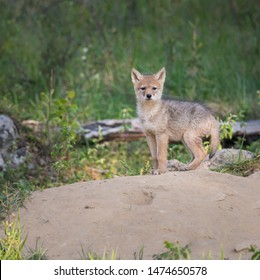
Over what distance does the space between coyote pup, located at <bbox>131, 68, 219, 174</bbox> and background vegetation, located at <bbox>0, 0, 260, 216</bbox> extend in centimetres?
138

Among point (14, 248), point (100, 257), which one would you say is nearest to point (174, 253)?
point (100, 257)

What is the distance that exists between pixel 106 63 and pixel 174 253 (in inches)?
301

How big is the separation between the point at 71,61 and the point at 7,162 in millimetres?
3841

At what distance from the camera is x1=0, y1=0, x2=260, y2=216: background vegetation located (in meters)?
10.8

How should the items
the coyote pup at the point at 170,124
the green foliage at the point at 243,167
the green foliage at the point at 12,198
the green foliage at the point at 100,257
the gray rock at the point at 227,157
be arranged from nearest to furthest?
1. the green foliage at the point at 100,257
2. the green foliage at the point at 12,198
3. the green foliage at the point at 243,167
4. the gray rock at the point at 227,157
5. the coyote pup at the point at 170,124

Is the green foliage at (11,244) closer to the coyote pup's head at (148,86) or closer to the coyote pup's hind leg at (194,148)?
the coyote pup's hind leg at (194,148)

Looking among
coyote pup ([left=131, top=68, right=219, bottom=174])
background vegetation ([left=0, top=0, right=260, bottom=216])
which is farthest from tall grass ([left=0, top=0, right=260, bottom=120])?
coyote pup ([left=131, top=68, right=219, bottom=174])

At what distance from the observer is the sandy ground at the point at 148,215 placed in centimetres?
A: 643

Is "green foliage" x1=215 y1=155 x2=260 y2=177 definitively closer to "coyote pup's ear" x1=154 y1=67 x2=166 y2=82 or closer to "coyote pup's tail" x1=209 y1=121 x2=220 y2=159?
"coyote pup's tail" x1=209 y1=121 x2=220 y2=159

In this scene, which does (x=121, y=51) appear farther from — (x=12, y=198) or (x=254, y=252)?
(x=254, y=252)

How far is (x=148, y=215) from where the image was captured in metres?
6.77

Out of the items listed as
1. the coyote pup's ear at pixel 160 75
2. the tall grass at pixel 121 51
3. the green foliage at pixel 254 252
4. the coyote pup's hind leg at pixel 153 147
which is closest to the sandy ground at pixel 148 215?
the green foliage at pixel 254 252

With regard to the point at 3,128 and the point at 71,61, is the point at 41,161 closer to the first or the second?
the point at 3,128

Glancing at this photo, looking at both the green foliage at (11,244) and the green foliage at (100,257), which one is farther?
the green foliage at (11,244)
